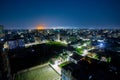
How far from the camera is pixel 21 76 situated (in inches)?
471

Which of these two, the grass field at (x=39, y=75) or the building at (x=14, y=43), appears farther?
the building at (x=14, y=43)

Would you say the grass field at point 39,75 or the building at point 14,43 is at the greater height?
the building at point 14,43

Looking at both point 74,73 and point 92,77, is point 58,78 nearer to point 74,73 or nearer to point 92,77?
point 74,73

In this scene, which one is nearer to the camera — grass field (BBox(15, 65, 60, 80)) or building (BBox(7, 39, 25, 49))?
grass field (BBox(15, 65, 60, 80))

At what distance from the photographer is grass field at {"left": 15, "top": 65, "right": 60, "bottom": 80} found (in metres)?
11.5

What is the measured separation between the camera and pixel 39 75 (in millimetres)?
11922

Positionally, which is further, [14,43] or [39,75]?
[14,43]

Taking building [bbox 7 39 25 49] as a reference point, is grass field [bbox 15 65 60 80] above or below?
below

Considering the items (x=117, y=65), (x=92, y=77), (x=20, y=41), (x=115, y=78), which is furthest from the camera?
(x=20, y=41)

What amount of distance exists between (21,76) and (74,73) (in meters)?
6.46

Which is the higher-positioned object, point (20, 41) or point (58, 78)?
point (20, 41)

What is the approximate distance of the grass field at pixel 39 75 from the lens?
37.8ft

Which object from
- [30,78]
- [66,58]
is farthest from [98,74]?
[66,58]

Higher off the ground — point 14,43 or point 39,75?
point 14,43
